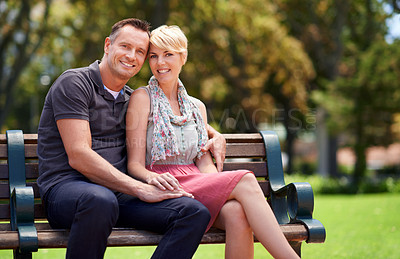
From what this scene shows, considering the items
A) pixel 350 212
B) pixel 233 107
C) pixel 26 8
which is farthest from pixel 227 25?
pixel 350 212

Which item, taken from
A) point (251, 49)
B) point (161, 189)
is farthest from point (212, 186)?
point (251, 49)

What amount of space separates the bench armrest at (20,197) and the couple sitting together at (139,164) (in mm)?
150

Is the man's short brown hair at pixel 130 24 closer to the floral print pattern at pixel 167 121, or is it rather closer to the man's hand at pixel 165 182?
the floral print pattern at pixel 167 121

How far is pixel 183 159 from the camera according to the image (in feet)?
12.9

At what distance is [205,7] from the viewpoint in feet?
57.6

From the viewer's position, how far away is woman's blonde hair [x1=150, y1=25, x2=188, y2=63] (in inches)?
152

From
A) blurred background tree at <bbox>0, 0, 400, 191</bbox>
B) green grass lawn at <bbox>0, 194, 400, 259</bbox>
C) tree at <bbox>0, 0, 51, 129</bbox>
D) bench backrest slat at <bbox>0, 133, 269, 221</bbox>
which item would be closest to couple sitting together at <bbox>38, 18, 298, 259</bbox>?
bench backrest slat at <bbox>0, 133, 269, 221</bbox>

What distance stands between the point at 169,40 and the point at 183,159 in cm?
86

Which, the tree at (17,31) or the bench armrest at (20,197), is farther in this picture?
the tree at (17,31)

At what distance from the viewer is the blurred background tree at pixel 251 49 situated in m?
17.0

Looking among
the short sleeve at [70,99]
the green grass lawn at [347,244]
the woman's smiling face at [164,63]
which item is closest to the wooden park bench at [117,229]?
the short sleeve at [70,99]

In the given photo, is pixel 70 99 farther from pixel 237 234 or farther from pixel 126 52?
pixel 237 234

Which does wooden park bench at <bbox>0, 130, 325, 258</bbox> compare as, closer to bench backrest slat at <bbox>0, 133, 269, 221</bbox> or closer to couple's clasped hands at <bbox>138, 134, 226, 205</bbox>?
bench backrest slat at <bbox>0, 133, 269, 221</bbox>

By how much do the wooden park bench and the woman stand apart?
0.58ft
